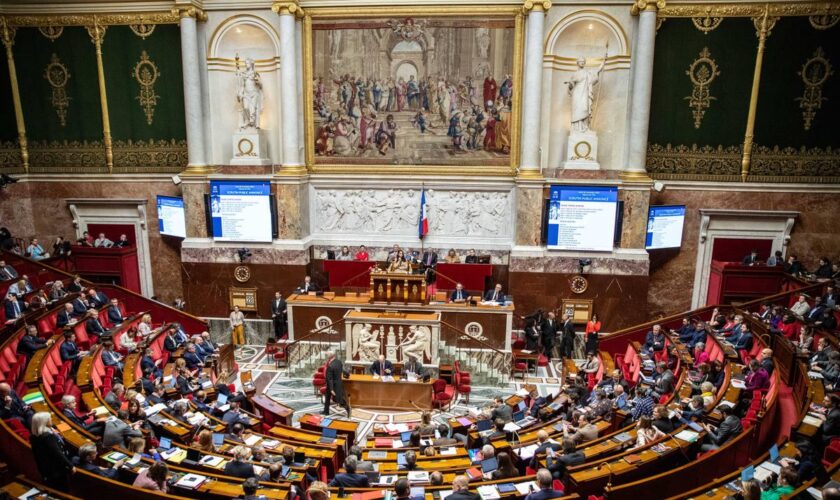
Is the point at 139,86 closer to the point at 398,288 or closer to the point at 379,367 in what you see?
the point at 398,288

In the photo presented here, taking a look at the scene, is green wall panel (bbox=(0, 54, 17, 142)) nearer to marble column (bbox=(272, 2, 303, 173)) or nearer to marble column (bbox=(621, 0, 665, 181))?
marble column (bbox=(272, 2, 303, 173))

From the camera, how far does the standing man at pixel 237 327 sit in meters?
16.9

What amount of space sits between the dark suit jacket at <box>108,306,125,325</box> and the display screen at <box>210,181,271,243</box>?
12.9 feet

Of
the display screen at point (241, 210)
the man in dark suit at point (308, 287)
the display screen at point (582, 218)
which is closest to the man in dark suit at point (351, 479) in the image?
the man in dark suit at point (308, 287)

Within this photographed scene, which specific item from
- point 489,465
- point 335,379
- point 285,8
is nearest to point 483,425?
point 489,465

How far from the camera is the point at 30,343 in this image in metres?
11.6

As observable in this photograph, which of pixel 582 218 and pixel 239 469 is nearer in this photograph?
pixel 239 469

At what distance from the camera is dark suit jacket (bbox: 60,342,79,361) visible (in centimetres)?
1175

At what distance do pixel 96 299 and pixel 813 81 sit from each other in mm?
21839

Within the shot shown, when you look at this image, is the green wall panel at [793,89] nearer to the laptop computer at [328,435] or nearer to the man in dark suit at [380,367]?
the man in dark suit at [380,367]

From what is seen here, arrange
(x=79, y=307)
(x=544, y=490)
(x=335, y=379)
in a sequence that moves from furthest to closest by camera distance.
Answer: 1. (x=79, y=307)
2. (x=335, y=379)
3. (x=544, y=490)

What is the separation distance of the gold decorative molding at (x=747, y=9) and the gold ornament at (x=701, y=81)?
112cm

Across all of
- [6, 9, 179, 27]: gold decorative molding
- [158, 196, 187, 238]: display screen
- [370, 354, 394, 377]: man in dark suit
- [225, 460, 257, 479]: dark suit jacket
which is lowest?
[370, 354, 394, 377]: man in dark suit

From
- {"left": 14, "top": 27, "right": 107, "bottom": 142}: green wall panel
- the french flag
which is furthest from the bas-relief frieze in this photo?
{"left": 14, "top": 27, "right": 107, "bottom": 142}: green wall panel
